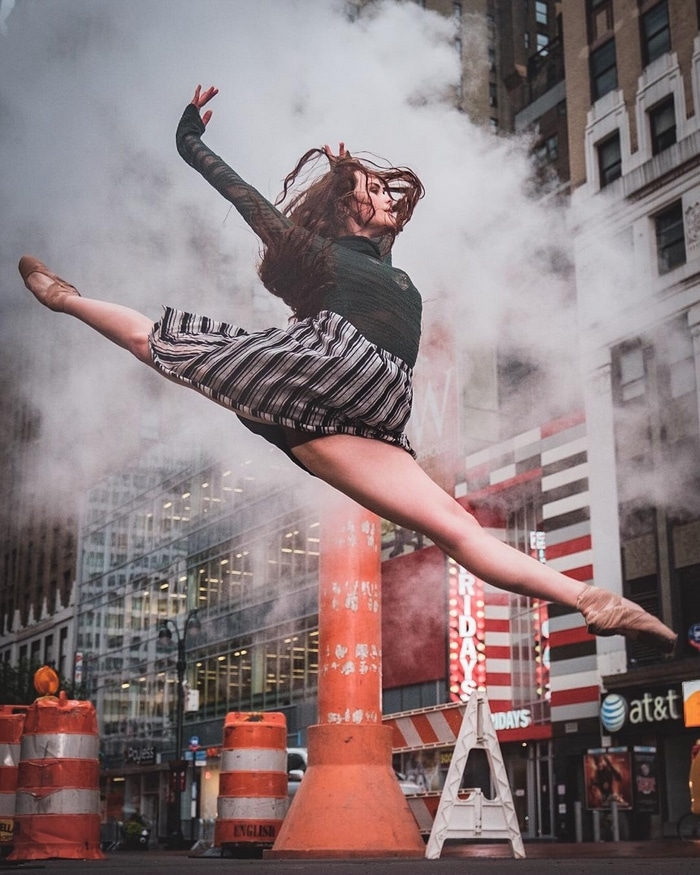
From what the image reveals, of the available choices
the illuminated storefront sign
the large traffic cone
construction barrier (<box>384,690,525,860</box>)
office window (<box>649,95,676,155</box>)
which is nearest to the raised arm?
the large traffic cone

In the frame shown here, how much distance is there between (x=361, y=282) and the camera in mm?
5395

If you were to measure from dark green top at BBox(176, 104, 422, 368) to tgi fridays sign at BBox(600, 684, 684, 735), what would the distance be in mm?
18747

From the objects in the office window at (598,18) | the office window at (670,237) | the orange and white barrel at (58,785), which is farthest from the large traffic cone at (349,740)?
the office window at (598,18)

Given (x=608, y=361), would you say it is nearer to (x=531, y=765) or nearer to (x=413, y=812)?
(x=413, y=812)

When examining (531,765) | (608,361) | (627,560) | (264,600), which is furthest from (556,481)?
(608,361)

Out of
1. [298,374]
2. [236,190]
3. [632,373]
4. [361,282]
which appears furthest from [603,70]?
[298,374]

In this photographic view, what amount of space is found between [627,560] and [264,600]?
12.3 m

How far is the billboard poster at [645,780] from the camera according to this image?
72.1 ft

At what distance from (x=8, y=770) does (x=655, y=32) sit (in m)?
14.0

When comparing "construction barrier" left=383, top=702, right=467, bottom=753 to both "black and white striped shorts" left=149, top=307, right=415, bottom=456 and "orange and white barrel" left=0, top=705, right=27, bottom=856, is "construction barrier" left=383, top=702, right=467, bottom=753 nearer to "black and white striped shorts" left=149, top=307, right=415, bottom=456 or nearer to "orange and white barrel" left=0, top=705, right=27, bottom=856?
"orange and white barrel" left=0, top=705, right=27, bottom=856

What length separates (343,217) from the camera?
5.73 meters

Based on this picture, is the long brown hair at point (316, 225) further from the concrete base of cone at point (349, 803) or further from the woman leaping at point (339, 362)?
the concrete base of cone at point (349, 803)

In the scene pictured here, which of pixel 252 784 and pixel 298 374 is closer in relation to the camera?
pixel 298 374

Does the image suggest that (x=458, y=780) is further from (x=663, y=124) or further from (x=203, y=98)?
(x=663, y=124)
